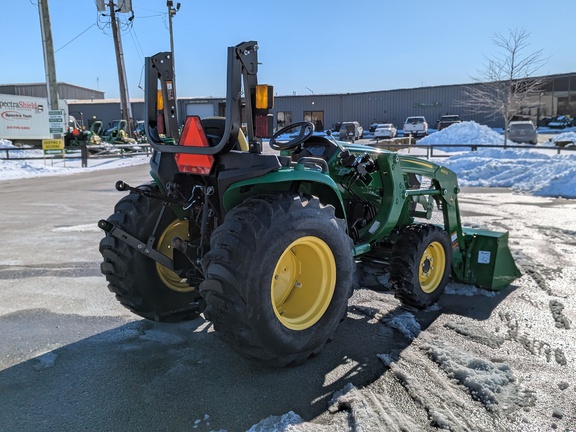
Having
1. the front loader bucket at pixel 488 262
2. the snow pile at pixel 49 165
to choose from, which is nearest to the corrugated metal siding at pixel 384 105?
the snow pile at pixel 49 165

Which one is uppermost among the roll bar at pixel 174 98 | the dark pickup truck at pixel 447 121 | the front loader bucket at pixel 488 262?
the dark pickup truck at pixel 447 121

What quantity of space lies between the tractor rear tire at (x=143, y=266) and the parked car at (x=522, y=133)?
97.9 ft

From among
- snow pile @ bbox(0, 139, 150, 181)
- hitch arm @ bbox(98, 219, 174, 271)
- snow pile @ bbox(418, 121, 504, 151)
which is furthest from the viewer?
snow pile @ bbox(418, 121, 504, 151)

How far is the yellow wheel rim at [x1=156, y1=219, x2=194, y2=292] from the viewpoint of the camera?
399 cm

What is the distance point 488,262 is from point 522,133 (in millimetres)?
27817

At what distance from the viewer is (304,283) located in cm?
352

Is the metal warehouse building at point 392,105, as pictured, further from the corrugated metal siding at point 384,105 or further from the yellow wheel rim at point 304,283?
the yellow wheel rim at point 304,283

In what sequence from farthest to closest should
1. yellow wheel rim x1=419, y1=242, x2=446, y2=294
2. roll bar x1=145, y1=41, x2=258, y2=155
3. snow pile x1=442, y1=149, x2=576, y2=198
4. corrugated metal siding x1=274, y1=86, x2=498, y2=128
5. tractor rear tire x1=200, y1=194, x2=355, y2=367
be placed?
corrugated metal siding x1=274, y1=86, x2=498, y2=128 < snow pile x1=442, y1=149, x2=576, y2=198 < yellow wheel rim x1=419, y1=242, x2=446, y2=294 < roll bar x1=145, y1=41, x2=258, y2=155 < tractor rear tire x1=200, y1=194, x2=355, y2=367

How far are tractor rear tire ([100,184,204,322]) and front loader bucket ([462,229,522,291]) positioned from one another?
9.70 ft

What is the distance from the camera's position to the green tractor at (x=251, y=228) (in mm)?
2947

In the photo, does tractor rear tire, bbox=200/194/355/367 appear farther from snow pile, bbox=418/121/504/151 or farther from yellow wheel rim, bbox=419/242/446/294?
snow pile, bbox=418/121/504/151

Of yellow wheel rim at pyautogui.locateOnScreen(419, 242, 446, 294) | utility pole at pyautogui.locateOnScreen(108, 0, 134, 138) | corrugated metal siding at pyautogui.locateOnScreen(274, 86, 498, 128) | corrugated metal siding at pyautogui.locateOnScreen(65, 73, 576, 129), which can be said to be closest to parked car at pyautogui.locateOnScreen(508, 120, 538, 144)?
corrugated metal siding at pyautogui.locateOnScreen(65, 73, 576, 129)

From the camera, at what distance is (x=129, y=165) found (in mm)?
23031

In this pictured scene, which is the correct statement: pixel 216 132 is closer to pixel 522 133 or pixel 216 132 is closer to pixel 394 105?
pixel 522 133
